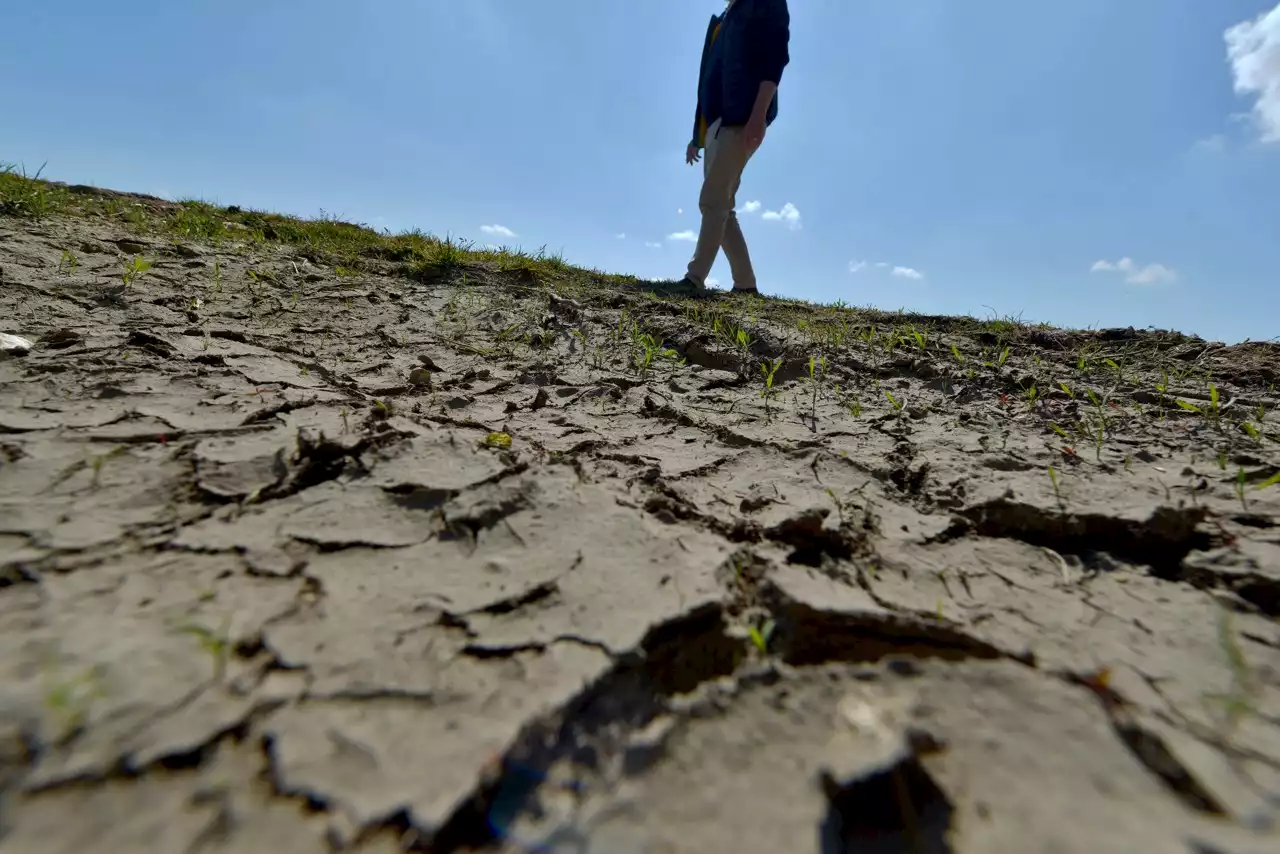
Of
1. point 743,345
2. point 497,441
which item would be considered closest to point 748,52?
point 743,345

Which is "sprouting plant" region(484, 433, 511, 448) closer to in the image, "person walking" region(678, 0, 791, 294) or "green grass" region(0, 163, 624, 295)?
"green grass" region(0, 163, 624, 295)

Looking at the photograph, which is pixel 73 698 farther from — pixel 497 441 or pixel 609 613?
pixel 497 441

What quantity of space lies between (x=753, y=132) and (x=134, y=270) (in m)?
3.26

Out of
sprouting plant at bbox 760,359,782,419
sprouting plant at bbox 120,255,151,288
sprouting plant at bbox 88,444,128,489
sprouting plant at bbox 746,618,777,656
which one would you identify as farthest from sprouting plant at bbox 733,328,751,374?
sprouting plant at bbox 120,255,151,288

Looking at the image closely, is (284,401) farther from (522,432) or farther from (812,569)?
(812,569)

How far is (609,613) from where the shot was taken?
90cm

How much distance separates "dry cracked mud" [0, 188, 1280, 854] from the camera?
0.62 m

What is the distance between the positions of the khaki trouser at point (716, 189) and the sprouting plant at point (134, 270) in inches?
110

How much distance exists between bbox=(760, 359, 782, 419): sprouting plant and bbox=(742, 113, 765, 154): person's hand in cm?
199

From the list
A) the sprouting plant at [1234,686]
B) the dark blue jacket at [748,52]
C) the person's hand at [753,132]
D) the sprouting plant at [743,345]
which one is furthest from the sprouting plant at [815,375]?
the dark blue jacket at [748,52]

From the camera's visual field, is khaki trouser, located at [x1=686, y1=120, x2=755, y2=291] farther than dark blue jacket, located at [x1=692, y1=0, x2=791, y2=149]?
Yes

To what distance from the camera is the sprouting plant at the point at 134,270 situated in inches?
88.6

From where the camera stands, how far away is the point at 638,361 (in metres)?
2.33

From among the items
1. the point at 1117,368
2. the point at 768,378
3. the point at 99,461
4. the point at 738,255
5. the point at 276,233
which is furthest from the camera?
the point at 738,255
